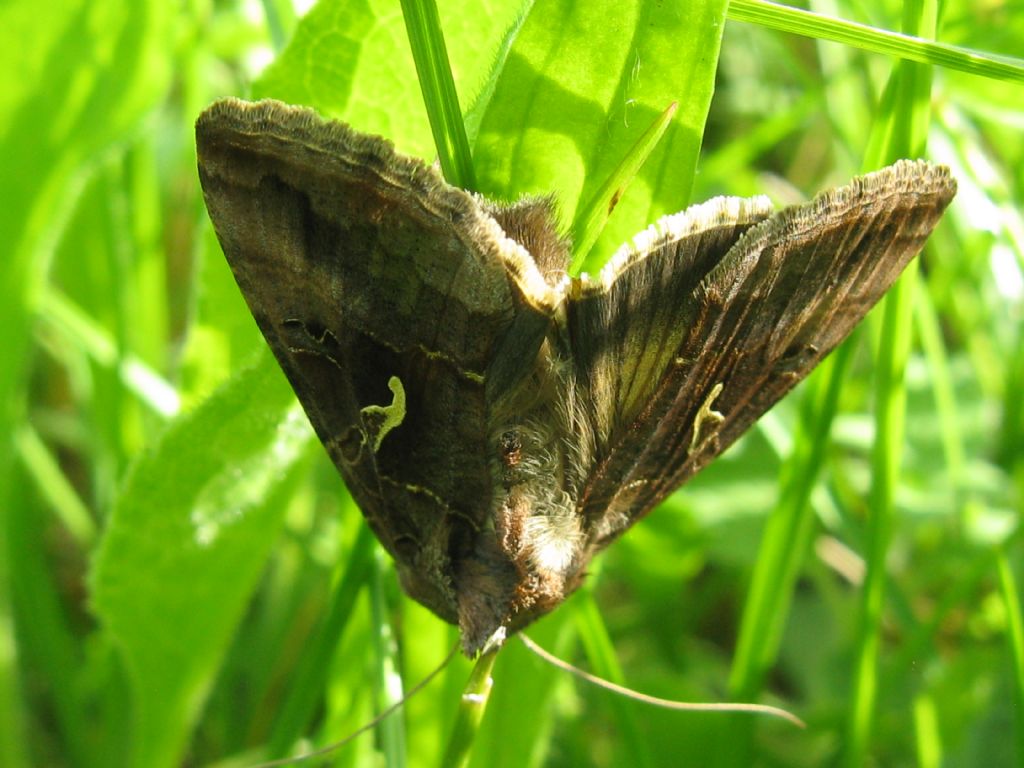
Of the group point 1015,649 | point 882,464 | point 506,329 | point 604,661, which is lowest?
point 1015,649

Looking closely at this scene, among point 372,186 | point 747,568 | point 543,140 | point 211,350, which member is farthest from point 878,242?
point 747,568

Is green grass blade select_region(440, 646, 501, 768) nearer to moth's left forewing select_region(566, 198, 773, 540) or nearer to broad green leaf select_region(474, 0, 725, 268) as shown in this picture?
moth's left forewing select_region(566, 198, 773, 540)

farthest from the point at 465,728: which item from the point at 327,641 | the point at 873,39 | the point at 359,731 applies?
the point at 873,39

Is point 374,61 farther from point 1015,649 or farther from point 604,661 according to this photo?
point 1015,649

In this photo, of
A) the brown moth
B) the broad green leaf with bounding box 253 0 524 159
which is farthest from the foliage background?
the brown moth

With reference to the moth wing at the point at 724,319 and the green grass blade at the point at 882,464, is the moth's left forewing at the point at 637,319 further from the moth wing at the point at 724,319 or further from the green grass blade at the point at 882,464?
the green grass blade at the point at 882,464

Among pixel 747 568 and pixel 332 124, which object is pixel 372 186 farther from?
pixel 747 568
